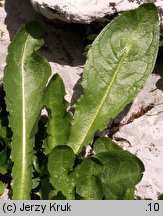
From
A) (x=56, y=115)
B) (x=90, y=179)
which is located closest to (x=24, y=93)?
(x=56, y=115)

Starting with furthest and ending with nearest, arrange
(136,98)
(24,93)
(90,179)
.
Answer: (136,98), (24,93), (90,179)

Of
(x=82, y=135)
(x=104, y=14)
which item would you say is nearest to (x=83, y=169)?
(x=82, y=135)

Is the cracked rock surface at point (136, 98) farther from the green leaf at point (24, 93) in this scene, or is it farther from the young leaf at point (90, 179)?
the young leaf at point (90, 179)

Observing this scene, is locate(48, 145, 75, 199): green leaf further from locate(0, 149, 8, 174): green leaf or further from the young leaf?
locate(0, 149, 8, 174): green leaf

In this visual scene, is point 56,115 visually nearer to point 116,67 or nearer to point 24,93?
point 24,93
